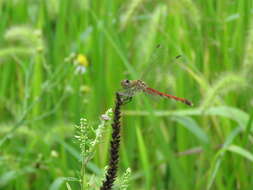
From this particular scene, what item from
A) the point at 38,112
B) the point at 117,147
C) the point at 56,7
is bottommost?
the point at 117,147

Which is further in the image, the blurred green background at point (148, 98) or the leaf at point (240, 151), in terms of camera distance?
the blurred green background at point (148, 98)

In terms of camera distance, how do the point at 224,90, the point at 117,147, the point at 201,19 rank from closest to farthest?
1. the point at 117,147
2. the point at 224,90
3. the point at 201,19

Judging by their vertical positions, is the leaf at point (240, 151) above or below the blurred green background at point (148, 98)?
below

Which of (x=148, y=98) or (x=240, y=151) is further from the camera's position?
(x=148, y=98)

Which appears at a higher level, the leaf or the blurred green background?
the blurred green background

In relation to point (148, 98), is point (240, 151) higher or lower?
lower

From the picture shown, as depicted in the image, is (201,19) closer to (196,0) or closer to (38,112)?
(196,0)

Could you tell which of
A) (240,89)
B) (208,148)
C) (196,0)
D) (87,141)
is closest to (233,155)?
(208,148)

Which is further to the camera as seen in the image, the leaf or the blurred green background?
the blurred green background
